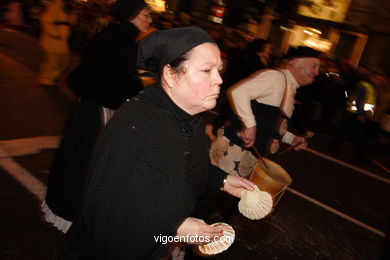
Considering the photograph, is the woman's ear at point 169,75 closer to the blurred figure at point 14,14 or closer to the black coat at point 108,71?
the black coat at point 108,71

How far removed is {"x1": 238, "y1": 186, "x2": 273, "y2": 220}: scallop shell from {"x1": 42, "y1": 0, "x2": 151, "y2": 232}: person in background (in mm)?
1267

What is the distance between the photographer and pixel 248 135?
3006 millimetres

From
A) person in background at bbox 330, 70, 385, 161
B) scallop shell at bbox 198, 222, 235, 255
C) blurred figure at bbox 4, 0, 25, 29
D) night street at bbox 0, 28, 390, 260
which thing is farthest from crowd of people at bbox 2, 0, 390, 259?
blurred figure at bbox 4, 0, 25, 29

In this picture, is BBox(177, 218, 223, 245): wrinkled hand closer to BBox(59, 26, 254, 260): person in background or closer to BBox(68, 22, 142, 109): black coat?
BBox(59, 26, 254, 260): person in background

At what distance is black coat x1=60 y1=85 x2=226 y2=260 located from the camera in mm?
1451

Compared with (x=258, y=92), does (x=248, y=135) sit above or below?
below

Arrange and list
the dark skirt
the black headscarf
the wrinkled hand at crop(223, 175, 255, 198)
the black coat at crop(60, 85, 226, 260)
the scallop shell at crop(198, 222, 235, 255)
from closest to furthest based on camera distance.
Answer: the black coat at crop(60, 85, 226, 260)
the black headscarf
the scallop shell at crop(198, 222, 235, 255)
the wrinkled hand at crop(223, 175, 255, 198)
the dark skirt

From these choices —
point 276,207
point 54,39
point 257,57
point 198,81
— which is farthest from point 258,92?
point 54,39

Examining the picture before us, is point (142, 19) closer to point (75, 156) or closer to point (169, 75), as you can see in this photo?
point (75, 156)

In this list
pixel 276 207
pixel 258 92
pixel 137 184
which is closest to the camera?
pixel 137 184

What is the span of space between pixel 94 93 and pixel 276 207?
9.99 feet

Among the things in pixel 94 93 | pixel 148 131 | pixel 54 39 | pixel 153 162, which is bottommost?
pixel 54 39

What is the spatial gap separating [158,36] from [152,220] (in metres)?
0.81

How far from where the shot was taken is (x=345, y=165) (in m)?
7.45
